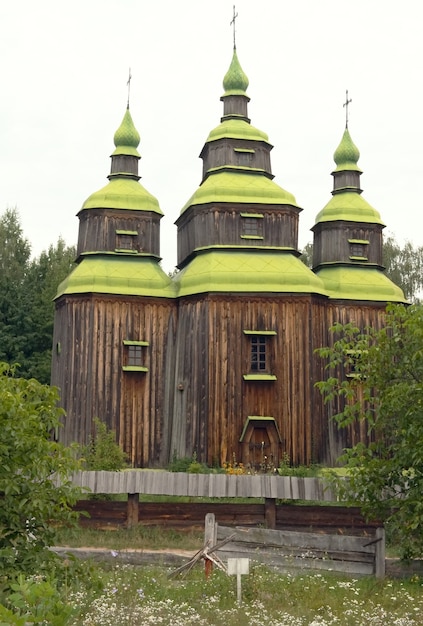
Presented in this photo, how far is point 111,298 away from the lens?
27.6m

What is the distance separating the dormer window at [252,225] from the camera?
28.8 meters

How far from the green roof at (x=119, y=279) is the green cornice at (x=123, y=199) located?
6.66ft

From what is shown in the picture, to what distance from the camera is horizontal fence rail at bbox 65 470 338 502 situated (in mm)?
16750

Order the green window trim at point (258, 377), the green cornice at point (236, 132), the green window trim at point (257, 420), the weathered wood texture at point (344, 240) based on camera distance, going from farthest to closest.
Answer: the weathered wood texture at point (344, 240) < the green cornice at point (236, 132) < the green window trim at point (258, 377) < the green window trim at point (257, 420)

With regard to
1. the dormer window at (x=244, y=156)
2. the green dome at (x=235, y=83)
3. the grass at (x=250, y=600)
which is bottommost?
the grass at (x=250, y=600)

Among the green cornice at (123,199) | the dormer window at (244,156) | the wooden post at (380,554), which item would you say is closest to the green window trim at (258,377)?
the green cornice at (123,199)

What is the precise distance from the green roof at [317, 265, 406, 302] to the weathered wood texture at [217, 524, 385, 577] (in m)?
16.8

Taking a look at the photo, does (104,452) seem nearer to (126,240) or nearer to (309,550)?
(126,240)

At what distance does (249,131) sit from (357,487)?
70.4 feet

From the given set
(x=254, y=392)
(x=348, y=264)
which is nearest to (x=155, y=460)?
(x=254, y=392)

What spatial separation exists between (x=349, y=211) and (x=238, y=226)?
6.22 metres

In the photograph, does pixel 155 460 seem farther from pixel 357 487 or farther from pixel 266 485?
pixel 357 487

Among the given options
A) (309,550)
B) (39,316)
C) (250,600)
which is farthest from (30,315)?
(250,600)

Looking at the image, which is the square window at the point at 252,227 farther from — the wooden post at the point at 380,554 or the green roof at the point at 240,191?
the wooden post at the point at 380,554
